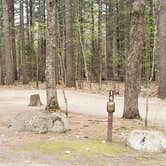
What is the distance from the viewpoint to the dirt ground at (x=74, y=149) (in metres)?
A: 6.19

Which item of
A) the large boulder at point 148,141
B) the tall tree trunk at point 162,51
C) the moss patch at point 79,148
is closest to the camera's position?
the moss patch at point 79,148

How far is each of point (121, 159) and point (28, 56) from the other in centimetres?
2392

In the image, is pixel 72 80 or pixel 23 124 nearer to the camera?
pixel 23 124

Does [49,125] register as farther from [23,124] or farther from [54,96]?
[54,96]

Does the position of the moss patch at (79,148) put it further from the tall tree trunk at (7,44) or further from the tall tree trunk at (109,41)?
the tall tree trunk at (109,41)

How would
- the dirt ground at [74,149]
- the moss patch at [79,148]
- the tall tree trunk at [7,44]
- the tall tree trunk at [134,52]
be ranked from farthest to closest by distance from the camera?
the tall tree trunk at [7,44]
the tall tree trunk at [134,52]
the moss patch at [79,148]
the dirt ground at [74,149]

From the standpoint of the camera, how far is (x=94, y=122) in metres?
9.79

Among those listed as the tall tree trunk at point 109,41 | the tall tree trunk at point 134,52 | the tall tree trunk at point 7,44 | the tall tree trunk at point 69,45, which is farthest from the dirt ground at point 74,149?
the tall tree trunk at point 109,41

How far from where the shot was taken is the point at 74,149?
22.4ft

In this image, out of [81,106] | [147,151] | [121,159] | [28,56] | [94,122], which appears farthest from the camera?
[28,56]

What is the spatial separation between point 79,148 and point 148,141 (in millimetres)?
1237

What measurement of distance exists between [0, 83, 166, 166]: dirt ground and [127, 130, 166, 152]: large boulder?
0.49 ft

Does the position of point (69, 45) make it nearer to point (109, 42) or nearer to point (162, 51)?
point (162, 51)

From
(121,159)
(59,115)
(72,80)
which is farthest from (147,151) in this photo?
(72,80)
